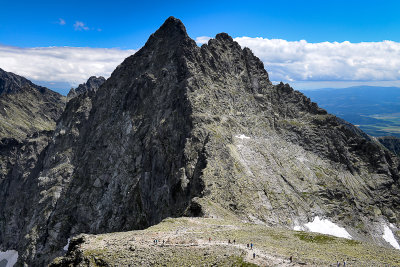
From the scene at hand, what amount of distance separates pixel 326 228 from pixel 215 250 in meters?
62.6

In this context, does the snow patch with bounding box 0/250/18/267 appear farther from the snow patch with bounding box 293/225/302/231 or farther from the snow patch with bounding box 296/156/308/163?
the snow patch with bounding box 296/156/308/163

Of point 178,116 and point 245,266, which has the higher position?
point 178,116

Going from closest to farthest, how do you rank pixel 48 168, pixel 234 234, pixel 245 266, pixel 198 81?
pixel 245 266 < pixel 234 234 < pixel 198 81 < pixel 48 168

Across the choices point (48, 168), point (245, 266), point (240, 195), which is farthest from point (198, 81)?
point (48, 168)

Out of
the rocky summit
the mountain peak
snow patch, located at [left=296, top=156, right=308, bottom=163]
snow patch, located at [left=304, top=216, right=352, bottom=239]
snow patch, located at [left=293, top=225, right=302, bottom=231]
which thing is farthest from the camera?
the mountain peak

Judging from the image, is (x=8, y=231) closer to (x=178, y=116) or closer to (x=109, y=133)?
(x=109, y=133)

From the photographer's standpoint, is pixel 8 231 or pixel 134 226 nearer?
pixel 134 226

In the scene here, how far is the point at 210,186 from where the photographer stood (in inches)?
2936

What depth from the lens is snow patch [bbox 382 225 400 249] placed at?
288 ft

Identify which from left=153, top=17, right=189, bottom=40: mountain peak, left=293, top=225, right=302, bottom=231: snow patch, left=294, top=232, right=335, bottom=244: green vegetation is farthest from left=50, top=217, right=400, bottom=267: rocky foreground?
left=153, top=17, right=189, bottom=40: mountain peak

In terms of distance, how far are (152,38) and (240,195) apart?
104870 millimetres

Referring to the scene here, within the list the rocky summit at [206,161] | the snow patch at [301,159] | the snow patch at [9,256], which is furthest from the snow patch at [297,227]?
the snow patch at [9,256]

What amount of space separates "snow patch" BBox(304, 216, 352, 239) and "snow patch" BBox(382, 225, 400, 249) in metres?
15.6

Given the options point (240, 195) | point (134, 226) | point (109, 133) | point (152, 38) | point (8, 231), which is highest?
point (152, 38)
